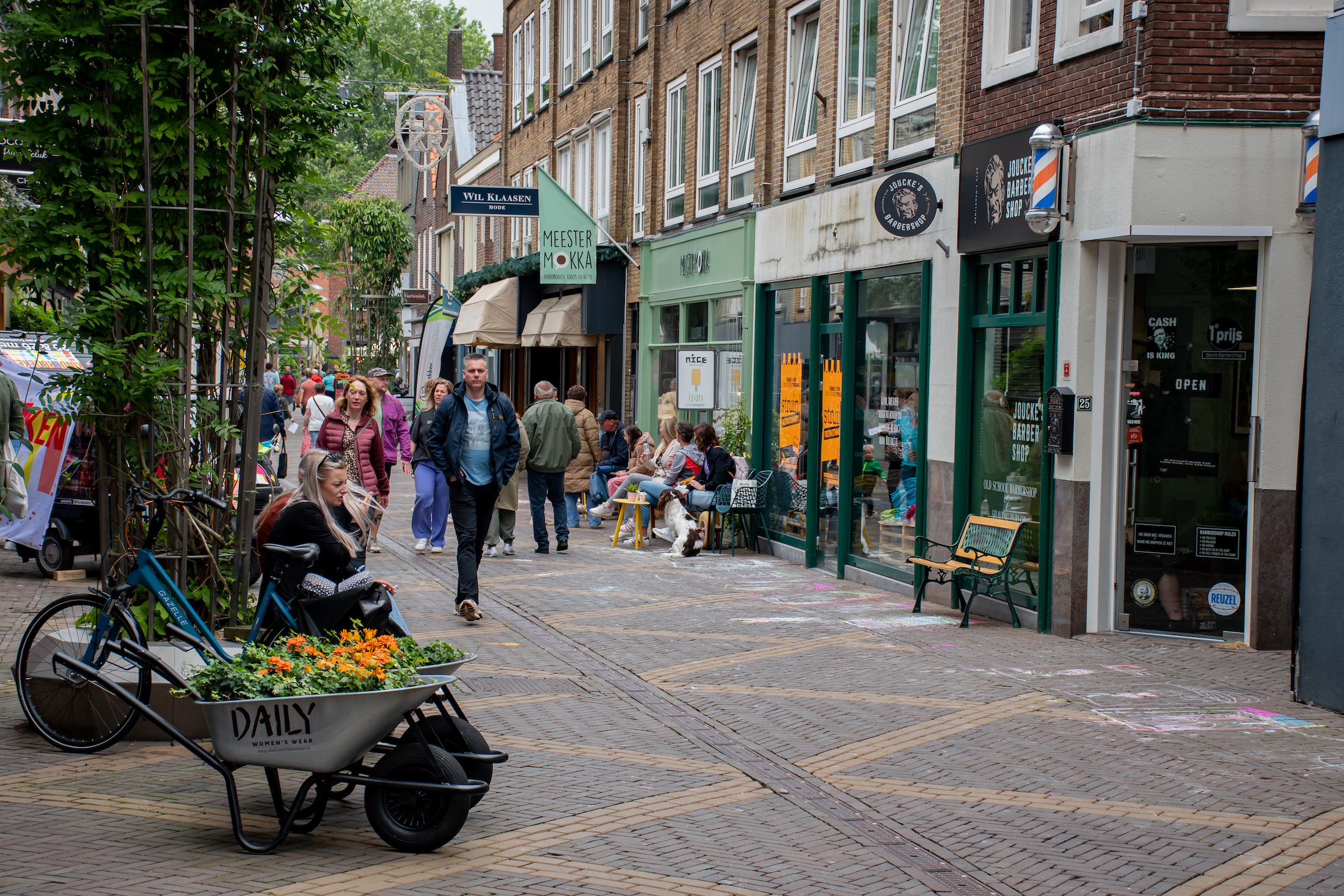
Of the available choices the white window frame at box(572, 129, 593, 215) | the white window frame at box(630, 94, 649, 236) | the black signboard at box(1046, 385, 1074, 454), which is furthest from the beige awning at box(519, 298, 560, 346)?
the black signboard at box(1046, 385, 1074, 454)

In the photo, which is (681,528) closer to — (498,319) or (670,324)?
(670,324)

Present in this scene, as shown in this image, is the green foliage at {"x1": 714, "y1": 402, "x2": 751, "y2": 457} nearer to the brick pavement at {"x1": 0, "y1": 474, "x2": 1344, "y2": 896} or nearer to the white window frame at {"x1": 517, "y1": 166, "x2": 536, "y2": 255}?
the brick pavement at {"x1": 0, "y1": 474, "x2": 1344, "y2": 896}

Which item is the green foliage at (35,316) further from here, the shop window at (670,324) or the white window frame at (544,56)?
the white window frame at (544,56)

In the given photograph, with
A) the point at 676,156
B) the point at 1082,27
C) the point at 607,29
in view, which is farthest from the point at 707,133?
the point at 1082,27

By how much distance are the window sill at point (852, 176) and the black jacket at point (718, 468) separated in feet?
10.2

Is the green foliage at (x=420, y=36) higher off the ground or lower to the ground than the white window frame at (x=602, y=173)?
higher

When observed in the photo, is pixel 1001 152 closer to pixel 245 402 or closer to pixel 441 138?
pixel 245 402

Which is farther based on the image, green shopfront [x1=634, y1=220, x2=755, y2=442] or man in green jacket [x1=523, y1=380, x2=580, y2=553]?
green shopfront [x1=634, y1=220, x2=755, y2=442]

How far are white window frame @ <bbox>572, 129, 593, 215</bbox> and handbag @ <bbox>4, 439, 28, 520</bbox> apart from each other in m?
15.3

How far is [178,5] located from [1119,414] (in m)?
6.76

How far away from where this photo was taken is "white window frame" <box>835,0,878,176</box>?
1367 cm

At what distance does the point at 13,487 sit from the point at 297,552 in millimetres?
5132

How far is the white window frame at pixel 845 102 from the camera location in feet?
44.9

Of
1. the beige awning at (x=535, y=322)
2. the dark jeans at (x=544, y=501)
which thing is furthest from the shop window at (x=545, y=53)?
the dark jeans at (x=544, y=501)
